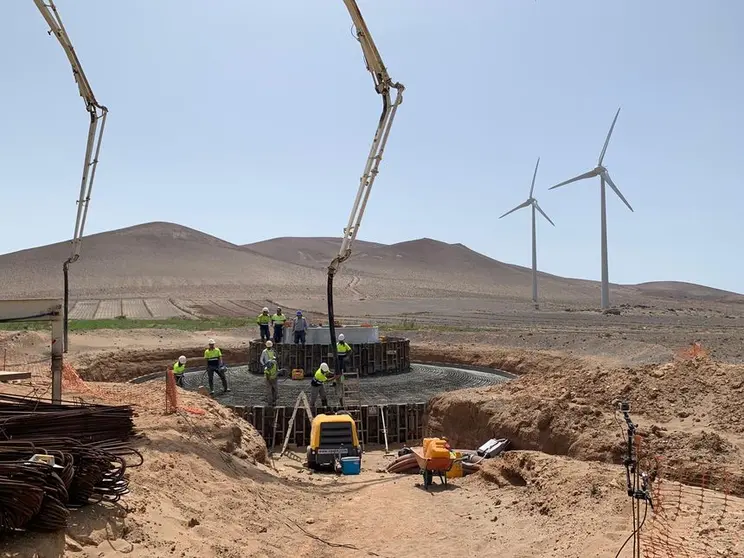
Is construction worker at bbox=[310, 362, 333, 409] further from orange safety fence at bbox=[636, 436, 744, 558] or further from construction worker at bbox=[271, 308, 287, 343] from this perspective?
orange safety fence at bbox=[636, 436, 744, 558]

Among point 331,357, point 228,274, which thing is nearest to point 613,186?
point 331,357

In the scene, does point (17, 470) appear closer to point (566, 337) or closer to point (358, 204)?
point (358, 204)

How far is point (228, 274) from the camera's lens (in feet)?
436

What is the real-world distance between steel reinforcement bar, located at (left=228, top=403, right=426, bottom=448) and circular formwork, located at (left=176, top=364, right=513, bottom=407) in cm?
64

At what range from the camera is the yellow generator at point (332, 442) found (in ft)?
47.0

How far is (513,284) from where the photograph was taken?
158125mm

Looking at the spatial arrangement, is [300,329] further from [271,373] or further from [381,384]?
[271,373]

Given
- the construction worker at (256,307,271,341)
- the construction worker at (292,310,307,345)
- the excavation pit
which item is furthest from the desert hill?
the excavation pit

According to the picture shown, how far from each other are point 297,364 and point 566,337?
16.8 metres

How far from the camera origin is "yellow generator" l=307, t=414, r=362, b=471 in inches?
564

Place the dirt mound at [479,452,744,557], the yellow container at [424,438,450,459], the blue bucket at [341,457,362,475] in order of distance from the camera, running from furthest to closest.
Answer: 1. the blue bucket at [341,457,362,475]
2. the yellow container at [424,438,450,459]
3. the dirt mound at [479,452,744,557]

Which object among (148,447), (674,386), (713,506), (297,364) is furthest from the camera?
(297,364)

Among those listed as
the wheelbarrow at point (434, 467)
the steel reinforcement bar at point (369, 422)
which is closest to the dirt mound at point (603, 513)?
the wheelbarrow at point (434, 467)

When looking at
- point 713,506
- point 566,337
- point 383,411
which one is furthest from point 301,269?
point 713,506
